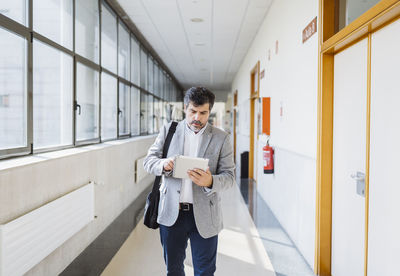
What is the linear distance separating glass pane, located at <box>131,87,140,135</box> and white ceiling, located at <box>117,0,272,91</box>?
1.28 metres

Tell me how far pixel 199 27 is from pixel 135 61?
160cm

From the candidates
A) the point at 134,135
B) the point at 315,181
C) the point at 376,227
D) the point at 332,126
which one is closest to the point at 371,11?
the point at 332,126

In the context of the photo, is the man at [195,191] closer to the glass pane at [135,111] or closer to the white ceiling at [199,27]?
the white ceiling at [199,27]

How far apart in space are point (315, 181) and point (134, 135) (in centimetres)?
465

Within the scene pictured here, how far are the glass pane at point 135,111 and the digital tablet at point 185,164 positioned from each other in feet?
16.8

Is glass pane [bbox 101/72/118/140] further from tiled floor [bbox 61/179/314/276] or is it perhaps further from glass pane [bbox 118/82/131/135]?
tiled floor [bbox 61/179/314/276]

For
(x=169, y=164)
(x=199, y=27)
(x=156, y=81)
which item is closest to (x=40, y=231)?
(x=169, y=164)

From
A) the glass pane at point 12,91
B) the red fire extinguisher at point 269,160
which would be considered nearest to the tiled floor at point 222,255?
the red fire extinguisher at point 269,160

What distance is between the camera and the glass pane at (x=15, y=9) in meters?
2.26

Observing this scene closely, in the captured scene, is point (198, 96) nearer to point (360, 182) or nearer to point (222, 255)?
point (360, 182)

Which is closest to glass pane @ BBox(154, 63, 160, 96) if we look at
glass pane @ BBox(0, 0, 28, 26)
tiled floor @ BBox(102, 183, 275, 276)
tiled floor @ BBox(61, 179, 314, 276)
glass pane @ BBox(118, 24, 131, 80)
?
glass pane @ BBox(118, 24, 131, 80)

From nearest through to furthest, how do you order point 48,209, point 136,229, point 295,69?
point 48,209, point 295,69, point 136,229

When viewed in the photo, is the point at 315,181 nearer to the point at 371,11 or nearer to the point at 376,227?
the point at 376,227

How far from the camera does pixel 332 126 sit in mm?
2779
